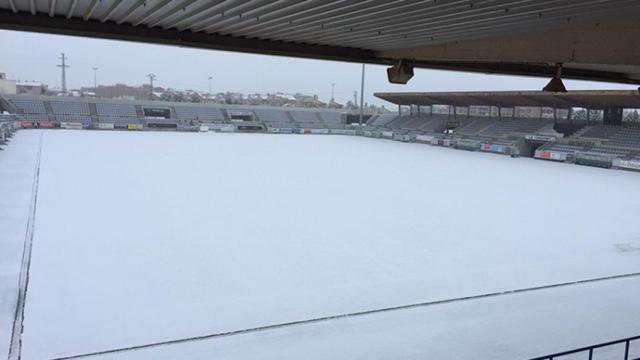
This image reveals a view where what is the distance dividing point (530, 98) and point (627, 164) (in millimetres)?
9641

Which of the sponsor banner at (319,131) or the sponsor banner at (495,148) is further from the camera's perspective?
the sponsor banner at (319,131)

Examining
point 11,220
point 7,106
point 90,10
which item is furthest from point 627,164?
point 7,106

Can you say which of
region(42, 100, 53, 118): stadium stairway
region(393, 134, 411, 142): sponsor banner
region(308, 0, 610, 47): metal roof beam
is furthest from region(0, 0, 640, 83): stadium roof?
region(42, 100, 53, 118): stadium stairway

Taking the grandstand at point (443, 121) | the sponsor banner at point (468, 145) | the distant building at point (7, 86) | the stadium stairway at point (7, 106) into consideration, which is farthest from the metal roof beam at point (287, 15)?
the distant building at point (7, 86)

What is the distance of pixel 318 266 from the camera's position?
10.9 metres

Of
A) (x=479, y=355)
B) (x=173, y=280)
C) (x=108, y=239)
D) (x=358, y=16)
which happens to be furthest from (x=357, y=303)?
(x=108, y=239)

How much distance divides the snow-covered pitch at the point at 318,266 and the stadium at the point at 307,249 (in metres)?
0.05

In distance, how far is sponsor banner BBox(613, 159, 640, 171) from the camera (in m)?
31.0

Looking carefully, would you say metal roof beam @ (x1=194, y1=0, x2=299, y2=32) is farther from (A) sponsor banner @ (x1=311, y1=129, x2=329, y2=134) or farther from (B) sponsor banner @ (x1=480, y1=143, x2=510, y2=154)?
(A) sponsor banner @ (x1=311, y1=129, x2=329, y2=134)

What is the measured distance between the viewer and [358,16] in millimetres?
6703

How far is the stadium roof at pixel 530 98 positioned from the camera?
32803mm

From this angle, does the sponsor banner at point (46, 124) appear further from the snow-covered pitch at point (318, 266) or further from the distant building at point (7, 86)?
the distant building at point (7, 86)

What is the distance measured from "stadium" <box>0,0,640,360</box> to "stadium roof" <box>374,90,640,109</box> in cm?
979

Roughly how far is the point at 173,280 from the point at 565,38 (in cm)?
780
